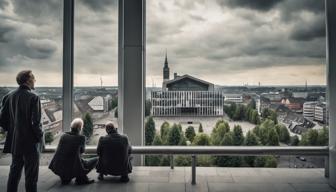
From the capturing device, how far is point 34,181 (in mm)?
3750

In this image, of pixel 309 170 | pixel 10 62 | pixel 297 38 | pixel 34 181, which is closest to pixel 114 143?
pixel 34 181

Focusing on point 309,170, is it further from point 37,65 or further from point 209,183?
point 37,65

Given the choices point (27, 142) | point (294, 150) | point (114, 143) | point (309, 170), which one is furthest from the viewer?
point (309, 170)

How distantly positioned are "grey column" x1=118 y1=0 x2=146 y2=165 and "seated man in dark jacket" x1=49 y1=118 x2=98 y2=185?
53.7 inches

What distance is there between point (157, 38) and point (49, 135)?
2877 mm

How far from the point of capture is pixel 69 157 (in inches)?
174

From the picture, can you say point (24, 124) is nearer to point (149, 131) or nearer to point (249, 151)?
point (149, 131)

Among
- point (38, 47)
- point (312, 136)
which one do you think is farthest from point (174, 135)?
point (38, 47)

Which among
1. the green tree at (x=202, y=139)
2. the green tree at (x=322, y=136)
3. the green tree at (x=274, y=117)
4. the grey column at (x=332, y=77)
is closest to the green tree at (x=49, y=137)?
the green tree at (x=202, y=139)

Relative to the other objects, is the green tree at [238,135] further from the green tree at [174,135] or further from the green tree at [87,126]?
the green tree at [87,126]

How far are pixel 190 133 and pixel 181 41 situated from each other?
1867mm

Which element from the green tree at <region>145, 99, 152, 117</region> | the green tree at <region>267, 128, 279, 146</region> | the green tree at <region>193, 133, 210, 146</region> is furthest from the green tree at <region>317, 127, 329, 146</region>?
the green tree at <region>145, 99, 152, 117</region>

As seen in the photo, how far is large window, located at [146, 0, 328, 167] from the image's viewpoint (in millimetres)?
5652

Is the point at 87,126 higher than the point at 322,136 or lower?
higher
